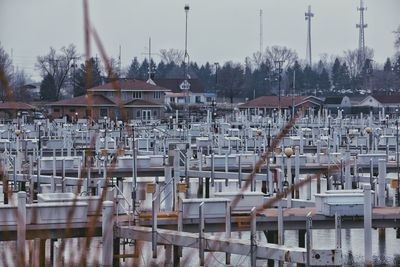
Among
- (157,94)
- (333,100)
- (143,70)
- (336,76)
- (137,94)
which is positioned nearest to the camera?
(137,94)

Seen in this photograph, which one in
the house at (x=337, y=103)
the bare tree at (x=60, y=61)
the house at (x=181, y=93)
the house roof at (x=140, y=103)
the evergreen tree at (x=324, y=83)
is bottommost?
the bare tree at (x=60, y=61)

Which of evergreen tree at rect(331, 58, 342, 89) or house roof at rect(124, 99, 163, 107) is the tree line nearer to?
evergreen tree at rect(331, 58, 342, 89)

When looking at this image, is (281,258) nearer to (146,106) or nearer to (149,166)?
(149,166)

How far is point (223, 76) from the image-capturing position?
11456cm

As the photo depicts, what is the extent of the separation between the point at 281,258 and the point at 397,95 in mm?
93463

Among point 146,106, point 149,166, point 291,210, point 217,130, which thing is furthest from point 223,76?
point 291,210

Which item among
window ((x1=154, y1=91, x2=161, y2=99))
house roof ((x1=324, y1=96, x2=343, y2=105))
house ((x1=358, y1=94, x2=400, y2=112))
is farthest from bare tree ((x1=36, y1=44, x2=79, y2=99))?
A: house roof ((x1=324, y1=96, x2=343, y2=105))

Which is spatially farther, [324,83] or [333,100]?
[324,83]

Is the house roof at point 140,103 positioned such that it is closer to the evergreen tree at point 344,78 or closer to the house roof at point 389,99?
the house roof at point 389,99

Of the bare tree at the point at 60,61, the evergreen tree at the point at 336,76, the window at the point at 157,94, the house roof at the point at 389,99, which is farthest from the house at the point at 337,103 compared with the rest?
the bare tree at the point at 60,61

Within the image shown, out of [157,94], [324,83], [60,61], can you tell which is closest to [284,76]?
[324,83]

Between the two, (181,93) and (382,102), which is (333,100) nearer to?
(382,102)

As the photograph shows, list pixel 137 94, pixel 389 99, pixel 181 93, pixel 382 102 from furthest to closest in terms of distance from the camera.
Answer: pixel 181 93
pixel 389 99
pixel 382 102
pixel 137 94

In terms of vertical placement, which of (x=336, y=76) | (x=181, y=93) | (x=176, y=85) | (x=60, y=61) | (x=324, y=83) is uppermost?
(x=336, y=76)
